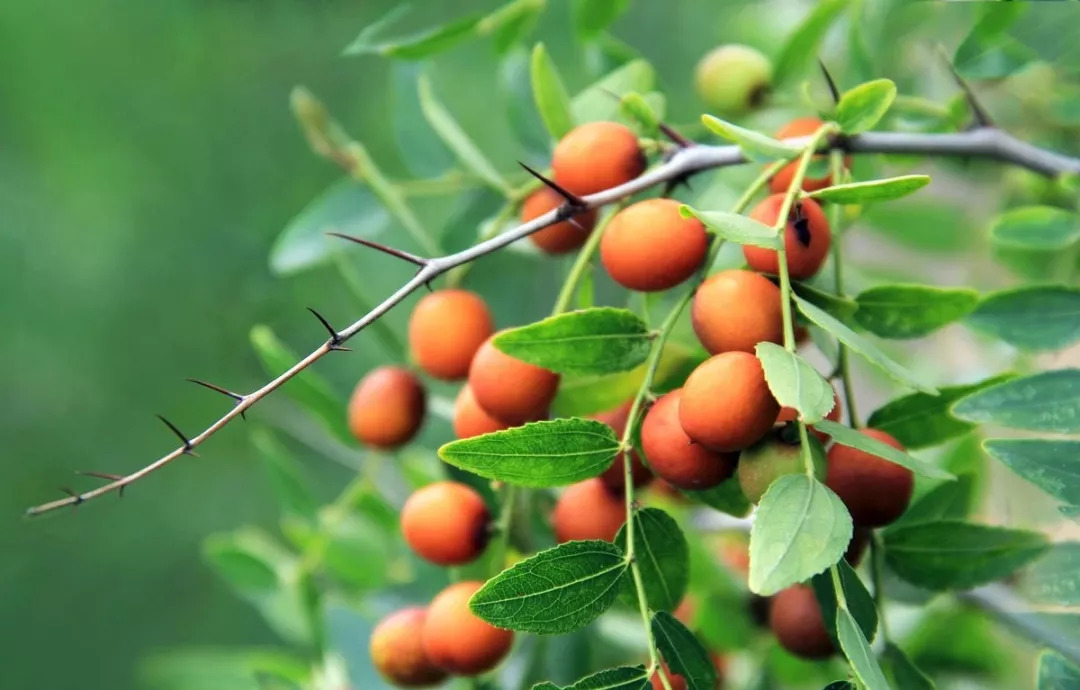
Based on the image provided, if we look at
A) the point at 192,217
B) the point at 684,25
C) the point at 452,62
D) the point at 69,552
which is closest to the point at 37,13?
the point at 192,217

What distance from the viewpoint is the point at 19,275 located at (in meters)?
1.37

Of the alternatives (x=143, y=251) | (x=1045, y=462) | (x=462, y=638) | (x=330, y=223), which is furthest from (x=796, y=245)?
(x=143, y=251)

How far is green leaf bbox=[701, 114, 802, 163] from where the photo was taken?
45 centimetres

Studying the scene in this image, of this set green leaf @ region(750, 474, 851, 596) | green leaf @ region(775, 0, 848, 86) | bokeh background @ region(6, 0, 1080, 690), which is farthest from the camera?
bokeh background @ region(6, 0, 1080, 690)

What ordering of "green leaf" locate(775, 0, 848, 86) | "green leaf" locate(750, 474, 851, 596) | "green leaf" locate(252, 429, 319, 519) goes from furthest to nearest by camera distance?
"green leaf" locate(252, 429, 319, 519) → "green leaf" locate(775, 0, 848, 86) → "green leaf" locate(750, 474, 851, 596)

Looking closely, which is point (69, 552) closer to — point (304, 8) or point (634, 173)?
point (304, 8)

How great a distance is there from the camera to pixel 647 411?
1.57 feet

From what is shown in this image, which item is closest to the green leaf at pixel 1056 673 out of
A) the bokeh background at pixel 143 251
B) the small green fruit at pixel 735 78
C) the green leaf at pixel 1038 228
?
the green leaf at pixel 1038 228

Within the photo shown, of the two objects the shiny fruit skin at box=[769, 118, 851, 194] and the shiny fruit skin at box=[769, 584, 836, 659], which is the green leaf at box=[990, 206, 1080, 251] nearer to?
the shiny fruit skin at box=[769, 118, 851, 194]

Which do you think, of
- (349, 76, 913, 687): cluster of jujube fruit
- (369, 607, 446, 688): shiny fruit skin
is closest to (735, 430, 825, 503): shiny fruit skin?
(349, 76, 913, 687): cluster of jujube fruit

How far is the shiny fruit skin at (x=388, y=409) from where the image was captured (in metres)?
0.67

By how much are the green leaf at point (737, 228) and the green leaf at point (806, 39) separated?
0.29 metres

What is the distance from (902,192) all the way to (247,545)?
1.86 feet

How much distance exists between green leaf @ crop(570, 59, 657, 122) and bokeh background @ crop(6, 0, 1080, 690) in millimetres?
680
